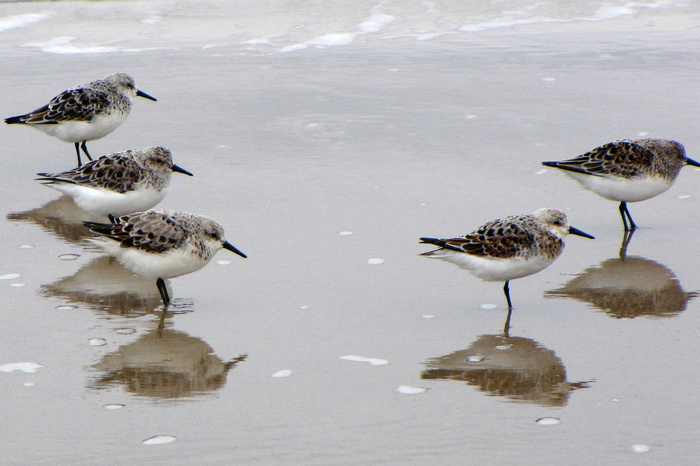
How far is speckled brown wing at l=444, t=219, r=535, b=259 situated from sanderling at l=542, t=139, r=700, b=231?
6.15 feet

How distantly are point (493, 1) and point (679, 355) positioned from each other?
45.6ft

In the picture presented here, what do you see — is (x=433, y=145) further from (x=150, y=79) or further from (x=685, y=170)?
(x=150, y=79)

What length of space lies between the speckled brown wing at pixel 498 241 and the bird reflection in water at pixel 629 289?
2.31 feet

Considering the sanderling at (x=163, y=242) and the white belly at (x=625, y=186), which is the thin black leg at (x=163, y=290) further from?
the white belly at (x=625, y=186)

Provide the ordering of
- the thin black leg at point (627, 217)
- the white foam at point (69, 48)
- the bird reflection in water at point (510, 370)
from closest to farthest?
1. the bird reflection in water at point (510, 370)
2. the thin black leg at point (627, 217)
3. the white foam at point (69, 48)

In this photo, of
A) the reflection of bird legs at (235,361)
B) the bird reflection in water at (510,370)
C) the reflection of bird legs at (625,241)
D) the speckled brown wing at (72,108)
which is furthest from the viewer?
the speckled brown wing at (72,108)

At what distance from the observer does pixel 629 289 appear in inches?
276

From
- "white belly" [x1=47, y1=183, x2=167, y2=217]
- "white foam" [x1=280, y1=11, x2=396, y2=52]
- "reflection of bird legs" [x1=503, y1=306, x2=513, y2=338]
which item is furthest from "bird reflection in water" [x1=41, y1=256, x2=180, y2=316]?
"white foam" [x1=280, y1=11, x2=396, y2=52]

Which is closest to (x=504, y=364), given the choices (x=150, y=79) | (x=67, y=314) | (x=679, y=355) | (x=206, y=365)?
(x=679, y=355)

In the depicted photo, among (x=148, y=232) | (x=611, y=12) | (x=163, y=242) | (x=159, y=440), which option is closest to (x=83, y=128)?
(x=148, y=232)

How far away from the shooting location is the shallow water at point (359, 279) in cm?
498

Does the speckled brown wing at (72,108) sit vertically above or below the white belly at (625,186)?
above

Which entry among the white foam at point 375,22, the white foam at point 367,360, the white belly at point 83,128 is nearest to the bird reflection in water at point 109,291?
the white foam at point 367,360

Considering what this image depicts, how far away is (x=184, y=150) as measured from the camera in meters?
10.5
